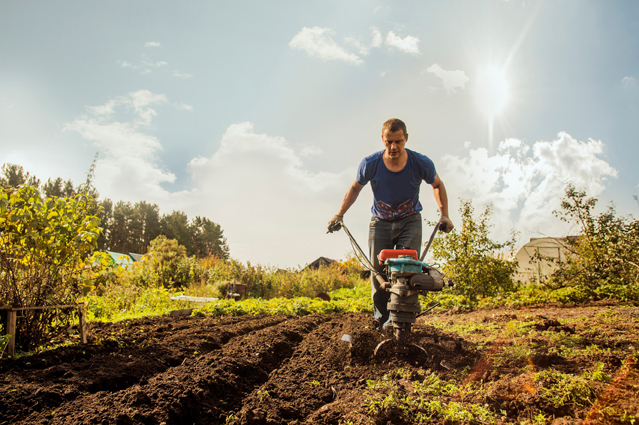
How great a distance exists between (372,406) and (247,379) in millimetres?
1219

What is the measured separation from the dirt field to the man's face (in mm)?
1738

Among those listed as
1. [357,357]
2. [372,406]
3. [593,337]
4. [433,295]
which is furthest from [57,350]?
[433,295]

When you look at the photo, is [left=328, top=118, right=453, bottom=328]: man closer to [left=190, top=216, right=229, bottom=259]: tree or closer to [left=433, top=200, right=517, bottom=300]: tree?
[left=433, top=200, right=517, bottom=300]: tree

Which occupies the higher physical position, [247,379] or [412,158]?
[412,158]

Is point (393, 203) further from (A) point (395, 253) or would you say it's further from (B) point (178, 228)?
(B) point (178, 228)

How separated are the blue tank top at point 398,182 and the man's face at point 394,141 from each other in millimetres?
256

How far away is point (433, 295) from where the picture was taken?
8828 millimetres

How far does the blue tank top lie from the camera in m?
3.92

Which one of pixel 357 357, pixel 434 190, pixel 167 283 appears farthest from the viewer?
pixel 167 283

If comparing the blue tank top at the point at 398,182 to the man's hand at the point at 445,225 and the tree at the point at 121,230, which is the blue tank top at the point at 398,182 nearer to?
the man's hand at the point at 445,225

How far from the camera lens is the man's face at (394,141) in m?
3.62

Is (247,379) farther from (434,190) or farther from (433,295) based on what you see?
(433,295)

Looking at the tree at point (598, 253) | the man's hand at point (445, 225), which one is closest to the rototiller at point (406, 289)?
the man's hand at point (445, 225)

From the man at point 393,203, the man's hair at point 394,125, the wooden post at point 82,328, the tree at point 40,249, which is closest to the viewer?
the tree at point 40,249
